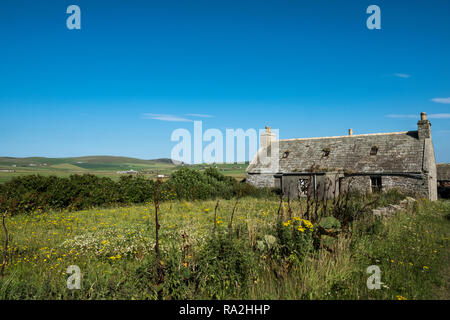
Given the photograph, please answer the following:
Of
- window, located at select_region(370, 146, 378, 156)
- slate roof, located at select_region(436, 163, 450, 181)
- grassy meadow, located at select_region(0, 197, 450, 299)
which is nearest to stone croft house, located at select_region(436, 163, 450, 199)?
slate roof, located at select_region(436, 163, 450, 181)

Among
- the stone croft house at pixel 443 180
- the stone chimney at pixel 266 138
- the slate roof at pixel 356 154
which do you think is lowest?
the stone croft house at pixel 443 180

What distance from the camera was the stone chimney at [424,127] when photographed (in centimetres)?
2292

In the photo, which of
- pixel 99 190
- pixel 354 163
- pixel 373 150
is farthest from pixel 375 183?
pixel 99 190

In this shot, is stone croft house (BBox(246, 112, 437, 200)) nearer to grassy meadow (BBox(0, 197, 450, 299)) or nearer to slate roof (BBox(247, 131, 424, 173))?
slate roof (BBox(247, 131, 424, 173))

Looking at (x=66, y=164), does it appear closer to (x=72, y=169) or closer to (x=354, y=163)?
(x=72, y=169)

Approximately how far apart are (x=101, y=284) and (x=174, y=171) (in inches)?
733

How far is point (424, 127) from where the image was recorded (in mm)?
23094

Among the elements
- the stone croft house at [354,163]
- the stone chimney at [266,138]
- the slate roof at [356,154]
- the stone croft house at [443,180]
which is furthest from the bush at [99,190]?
the stone croft house at [443,180]

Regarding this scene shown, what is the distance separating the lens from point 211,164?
24.8 meters

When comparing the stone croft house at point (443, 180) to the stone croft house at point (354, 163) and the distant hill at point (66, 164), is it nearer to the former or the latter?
the stone croft house at point (354, 163)

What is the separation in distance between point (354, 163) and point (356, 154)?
1056 mm

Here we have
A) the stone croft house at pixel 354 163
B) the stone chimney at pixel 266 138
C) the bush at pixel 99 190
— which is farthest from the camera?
the stone chimney at pixel 266 138
